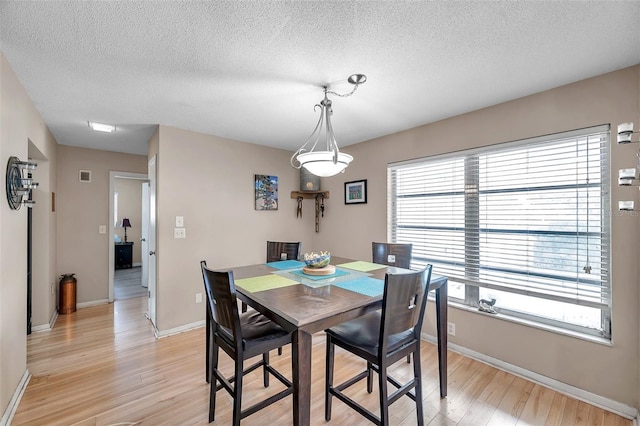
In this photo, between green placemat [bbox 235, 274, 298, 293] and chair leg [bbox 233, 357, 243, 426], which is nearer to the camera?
chair leg [bbox 233, 357, 243, 426]

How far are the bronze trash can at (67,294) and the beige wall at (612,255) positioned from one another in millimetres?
4690

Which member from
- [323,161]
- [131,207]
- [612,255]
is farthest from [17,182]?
[131,207]

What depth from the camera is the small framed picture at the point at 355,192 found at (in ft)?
12.2

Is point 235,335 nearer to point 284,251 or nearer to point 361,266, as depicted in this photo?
point 361,266

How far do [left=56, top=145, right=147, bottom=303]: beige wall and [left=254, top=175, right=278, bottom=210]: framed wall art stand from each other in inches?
91.6

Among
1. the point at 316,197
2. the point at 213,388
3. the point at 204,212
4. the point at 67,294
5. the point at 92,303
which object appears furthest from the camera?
the point at 316,197

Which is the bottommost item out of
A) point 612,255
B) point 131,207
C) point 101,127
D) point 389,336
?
point 389,336

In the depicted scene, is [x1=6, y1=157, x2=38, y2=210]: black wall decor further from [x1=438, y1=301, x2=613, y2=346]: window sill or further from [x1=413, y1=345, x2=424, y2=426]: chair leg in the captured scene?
[x1=438, y1=301, x2=613, y2=346]: window sill

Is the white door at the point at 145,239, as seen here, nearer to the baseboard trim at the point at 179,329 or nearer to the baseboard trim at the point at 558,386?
the baseboard trim at the point at 179,329

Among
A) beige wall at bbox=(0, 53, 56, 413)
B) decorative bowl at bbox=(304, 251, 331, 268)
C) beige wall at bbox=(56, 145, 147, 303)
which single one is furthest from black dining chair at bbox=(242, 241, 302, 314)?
beige wall at bbox=(56, 145, 147, 303)

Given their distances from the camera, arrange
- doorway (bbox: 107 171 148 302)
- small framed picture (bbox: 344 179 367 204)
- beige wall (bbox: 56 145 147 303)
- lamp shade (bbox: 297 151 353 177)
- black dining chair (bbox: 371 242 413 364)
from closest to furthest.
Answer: lamp shade (bbox: 297 151 353 177), black dining chair (bbox: 371 242 413 364), small framed picture (bbox: 344 179 367 204), beige wall (bbox: 56 145 147 303), doorway (bbox: 107 171 148 302)

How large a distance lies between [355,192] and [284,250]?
140 centimetres

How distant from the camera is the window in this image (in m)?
2.04

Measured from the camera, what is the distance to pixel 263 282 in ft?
6.44
